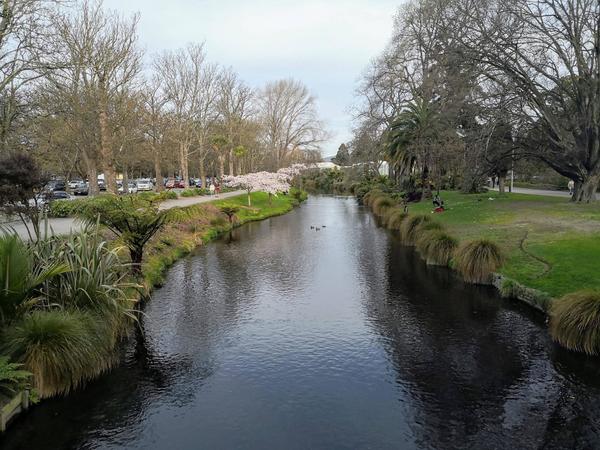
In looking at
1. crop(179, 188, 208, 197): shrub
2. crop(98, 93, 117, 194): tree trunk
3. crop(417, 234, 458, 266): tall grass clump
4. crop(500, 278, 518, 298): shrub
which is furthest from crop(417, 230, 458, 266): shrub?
crop(179, 188, 208, 197): shrub

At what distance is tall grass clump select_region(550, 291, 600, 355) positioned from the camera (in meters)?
9.96

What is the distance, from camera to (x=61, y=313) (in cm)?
927

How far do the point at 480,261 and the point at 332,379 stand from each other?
903 cm

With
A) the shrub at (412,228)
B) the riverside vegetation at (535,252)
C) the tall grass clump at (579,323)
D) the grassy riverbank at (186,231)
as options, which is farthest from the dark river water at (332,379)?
the shrub at (412,228)

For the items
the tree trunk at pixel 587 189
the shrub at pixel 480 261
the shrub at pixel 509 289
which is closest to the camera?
the shrub at pixel 509 289

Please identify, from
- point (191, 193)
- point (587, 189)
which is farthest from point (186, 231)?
point (191, 193)

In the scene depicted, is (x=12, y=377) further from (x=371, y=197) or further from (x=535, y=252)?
(x=371, y=197)

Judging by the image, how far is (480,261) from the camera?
16469 millimetres

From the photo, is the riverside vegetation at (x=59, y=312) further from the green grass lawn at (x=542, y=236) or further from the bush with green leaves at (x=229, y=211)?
the bush with green leaves at (x=229, y=211)

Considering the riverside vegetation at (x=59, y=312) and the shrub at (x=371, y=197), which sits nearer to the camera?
the riverside vegetation at (x=59, y=312)

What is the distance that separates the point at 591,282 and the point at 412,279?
629 centimetres

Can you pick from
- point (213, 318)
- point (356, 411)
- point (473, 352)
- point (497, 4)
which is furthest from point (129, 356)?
point (497, 4)

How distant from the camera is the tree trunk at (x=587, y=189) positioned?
88.4 feet

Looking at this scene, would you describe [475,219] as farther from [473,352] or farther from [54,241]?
[54,241]
